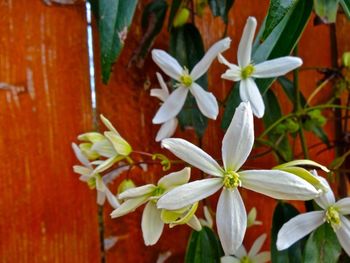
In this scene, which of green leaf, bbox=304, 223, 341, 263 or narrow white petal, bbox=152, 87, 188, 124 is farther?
narrow white petal, bbox=152, 87, 188, 124

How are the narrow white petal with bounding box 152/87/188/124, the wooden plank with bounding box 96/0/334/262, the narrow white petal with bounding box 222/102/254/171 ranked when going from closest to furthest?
the narrow white petal with bounding box 222/102/254/171
the narrow white petal with bounding box 152/87/188/124
the wooden plank with bounding box 96/0/334/262

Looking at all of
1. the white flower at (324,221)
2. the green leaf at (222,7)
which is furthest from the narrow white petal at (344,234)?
the green leaf at (222,7)

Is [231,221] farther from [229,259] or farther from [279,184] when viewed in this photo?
[229,259]

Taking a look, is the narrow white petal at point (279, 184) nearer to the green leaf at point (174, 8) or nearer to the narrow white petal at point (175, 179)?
the narrow white petal at point (175, 179)

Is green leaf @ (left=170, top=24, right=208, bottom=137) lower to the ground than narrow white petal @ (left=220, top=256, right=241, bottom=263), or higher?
higher

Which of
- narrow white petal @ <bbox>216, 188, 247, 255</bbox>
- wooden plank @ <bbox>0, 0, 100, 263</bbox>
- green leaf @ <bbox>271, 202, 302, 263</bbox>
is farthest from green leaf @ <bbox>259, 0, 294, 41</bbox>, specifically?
wooden plank @ <bbox>0, 0, 100, 263</bbox>

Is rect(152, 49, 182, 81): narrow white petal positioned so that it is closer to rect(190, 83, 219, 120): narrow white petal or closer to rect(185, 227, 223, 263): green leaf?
rect(190, 83, 219, 120): narrow white petal

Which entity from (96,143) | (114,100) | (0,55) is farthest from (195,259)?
(0,55)

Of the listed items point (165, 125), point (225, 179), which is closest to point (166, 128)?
point (165, 125)
